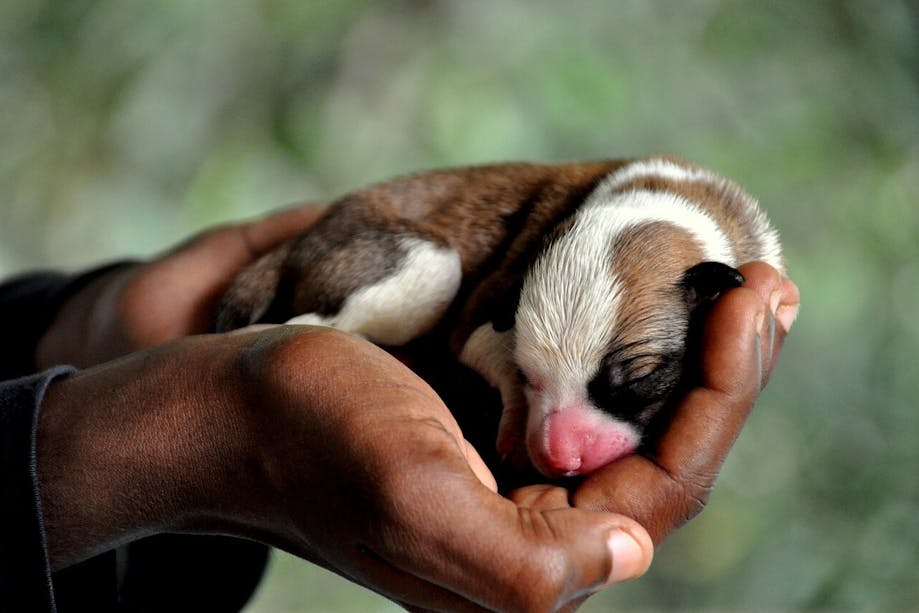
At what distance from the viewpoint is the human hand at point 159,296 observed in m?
2.87

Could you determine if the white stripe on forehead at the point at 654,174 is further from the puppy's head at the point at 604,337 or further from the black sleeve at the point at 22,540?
the black sleeve at the point at 22,540

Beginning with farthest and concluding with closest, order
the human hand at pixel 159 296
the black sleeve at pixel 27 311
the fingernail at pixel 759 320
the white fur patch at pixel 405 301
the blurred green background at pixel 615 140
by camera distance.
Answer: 1. the blurred green background at pixel 615 140
2. the black sleeve at pixel 27 311
3. the human hand at pixel 159 296
4. the white fur patch at pixel 405 301
5. the fingernail at pixel 759 320

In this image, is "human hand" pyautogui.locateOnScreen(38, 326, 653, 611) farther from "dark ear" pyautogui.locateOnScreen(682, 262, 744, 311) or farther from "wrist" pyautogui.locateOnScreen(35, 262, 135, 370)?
"wrist" pyautogui.locateOnScreen(35, 262, 135, 370)

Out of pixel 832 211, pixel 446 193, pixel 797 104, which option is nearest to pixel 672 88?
pixel 797 104

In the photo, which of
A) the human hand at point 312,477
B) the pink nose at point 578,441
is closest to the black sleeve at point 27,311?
the human hand at point 312,477

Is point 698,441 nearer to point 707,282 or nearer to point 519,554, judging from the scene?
point 707,282

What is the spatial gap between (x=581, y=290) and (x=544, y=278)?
0.11 meters

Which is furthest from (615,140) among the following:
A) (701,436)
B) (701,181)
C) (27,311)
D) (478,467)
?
(478,467)

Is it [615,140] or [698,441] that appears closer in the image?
[698,441]

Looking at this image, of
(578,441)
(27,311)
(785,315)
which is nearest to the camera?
(578,441)

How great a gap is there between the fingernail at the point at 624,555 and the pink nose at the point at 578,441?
423mm

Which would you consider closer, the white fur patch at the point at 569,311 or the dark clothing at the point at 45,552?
the dark clothing at the point at 45,552

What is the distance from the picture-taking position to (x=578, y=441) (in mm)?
1866

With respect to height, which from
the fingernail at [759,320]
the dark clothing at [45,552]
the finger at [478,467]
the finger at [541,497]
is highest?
the fingernail at [759,320]
